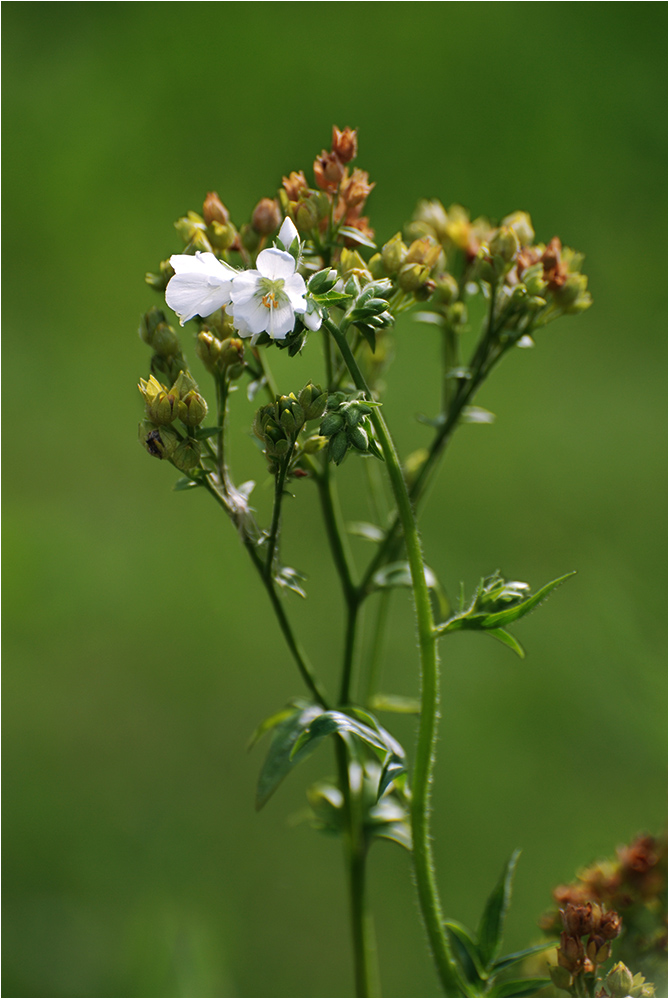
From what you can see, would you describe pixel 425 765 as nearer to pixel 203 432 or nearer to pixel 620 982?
pixel 620 982

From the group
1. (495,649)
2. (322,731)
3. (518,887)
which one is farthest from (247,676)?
(322,731)

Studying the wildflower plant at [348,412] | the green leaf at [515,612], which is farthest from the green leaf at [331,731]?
the green leaf at [515,612]

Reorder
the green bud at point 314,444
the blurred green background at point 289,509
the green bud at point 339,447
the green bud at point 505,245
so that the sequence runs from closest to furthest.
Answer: the green bud at point 339,447, the green bud at point 314,444, the green bud at point 505,245, the blurred green background at point 289,509

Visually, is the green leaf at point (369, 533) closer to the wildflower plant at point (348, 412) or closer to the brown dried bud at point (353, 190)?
the wildflower plant at point (348, 412)

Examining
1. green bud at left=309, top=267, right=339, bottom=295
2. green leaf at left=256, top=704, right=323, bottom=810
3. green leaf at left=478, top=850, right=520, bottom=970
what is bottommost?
green leaf at left=478, top=850, right=520, bottom=970

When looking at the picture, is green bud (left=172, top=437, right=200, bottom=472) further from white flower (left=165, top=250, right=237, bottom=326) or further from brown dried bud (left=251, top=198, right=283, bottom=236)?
brown dried bud (left=251, top=198, right=283, bottom=236)

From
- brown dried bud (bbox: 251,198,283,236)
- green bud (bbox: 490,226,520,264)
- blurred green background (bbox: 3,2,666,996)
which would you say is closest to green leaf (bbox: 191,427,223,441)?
brown dried bud (bbox: 251,198,283,236)

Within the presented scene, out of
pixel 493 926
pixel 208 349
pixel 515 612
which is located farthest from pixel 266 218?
pixel 493 926
